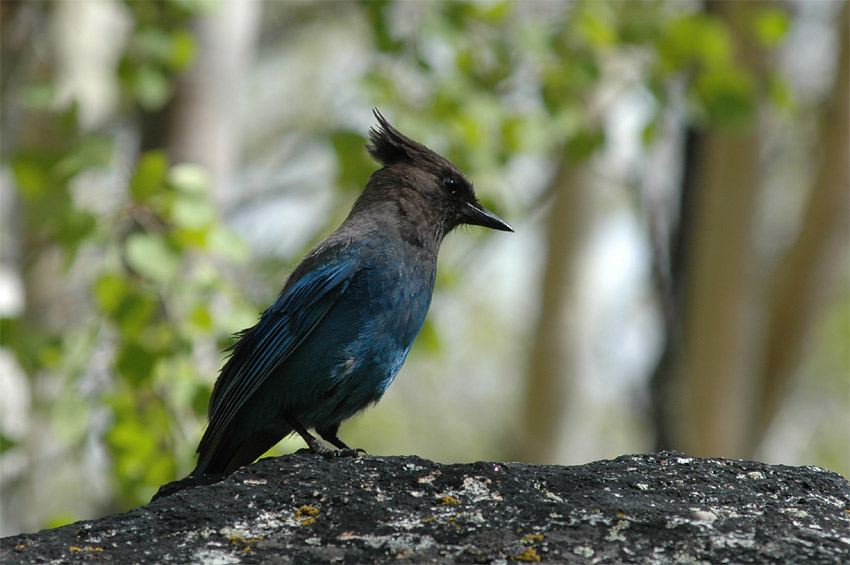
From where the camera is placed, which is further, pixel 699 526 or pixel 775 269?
pixel 775 269

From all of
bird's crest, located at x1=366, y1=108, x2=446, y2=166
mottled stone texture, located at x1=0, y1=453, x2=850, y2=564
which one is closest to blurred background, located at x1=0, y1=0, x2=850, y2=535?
bird's crest, located at x1=366, y1=108, x2=446, y2=166

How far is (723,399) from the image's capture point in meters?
8.16

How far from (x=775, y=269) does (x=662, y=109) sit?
9.21 feet

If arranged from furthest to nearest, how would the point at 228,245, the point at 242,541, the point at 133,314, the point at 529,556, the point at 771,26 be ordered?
the point at 771,26, the point at 133,314, the point at 228,245, the point at 242,541, the point at 529,556

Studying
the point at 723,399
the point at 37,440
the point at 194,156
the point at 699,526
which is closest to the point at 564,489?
the point at 699,526

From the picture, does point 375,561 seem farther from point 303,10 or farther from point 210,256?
point 303,10

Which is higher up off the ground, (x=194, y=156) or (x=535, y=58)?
(x=535, y=58)

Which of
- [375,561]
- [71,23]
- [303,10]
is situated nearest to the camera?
[375,561]

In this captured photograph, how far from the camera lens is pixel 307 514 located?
7.84 ft

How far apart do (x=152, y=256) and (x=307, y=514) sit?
2667 millimetres

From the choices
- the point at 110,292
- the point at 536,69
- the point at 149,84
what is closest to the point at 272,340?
the point at 110,292

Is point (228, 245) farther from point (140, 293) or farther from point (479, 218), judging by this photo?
point (479, 218)

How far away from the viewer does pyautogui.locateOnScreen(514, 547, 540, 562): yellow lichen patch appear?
2.09m

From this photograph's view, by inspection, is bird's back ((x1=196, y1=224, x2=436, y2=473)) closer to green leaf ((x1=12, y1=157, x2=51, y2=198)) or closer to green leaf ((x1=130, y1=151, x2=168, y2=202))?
green leaf ((x1=130, y1=151, x2=168, y2=202))
